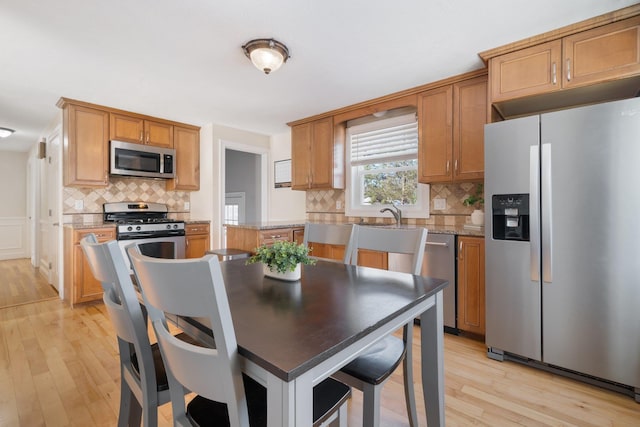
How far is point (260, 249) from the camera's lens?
4.36 ft

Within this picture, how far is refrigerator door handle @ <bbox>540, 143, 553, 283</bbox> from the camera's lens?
1973mm

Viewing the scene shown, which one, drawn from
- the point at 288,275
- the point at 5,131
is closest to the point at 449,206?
the point at 288,275

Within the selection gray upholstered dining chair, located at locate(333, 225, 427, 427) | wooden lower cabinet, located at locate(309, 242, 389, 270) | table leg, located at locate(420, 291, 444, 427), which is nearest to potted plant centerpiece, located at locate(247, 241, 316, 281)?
gray upholstered dining chair, located at locate(333, 225, 427, 427)

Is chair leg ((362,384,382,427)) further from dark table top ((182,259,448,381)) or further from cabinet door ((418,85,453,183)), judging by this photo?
cabinet door ((418,85,453,183))

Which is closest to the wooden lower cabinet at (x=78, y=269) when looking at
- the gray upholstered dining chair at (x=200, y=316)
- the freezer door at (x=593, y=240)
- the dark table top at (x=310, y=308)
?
the dark table top at (x=310, y=308)

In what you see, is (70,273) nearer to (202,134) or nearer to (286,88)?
(202,134)

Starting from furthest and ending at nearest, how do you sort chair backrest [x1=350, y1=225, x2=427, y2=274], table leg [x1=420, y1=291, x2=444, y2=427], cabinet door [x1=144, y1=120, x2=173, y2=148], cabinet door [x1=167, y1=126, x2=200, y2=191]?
cabinet door [x1=167, y1=126, x2=200, y2=191] < cabinet door [x1=144, y1=120, x2=173, y2=148] < chair backrest [x1=350, y1=225, x2=427, y2=274] < table leg [x1=420, y1=291, x2=444, y2=427]

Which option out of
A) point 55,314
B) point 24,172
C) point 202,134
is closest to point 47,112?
point 202,134

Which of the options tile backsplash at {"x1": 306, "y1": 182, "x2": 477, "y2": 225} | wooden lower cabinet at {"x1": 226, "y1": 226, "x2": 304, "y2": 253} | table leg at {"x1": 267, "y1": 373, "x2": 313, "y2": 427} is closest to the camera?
table leg at {"x1": 267, "y1": 373, "x2": 313, "y2": 427}

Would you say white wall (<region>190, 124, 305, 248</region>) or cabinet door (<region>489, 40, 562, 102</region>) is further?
white wall (<region>190, 124, 305, 248</region>)

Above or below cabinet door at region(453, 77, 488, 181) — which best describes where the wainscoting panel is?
below

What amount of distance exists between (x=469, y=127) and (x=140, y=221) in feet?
12.2

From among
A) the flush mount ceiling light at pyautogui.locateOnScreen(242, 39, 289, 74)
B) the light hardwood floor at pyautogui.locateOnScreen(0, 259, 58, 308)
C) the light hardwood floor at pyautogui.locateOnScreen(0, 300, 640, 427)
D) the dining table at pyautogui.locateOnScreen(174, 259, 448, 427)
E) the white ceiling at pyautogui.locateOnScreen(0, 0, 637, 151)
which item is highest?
the white ceiling at pyautogui.locateOnScreen(0, 0, 637, 151)

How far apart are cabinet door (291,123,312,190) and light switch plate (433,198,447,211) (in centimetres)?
161
